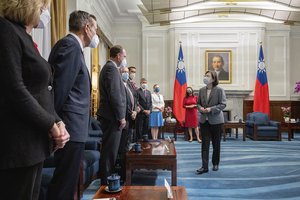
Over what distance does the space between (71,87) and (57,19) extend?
9.86 feet

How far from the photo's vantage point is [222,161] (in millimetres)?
5832

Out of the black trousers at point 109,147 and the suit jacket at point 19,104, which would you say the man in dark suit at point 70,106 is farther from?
the black trousers at point 109,147

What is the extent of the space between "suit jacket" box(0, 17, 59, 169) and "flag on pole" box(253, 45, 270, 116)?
10.2m

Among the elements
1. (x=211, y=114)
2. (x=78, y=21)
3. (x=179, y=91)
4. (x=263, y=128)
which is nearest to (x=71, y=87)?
(x=78, y=21)

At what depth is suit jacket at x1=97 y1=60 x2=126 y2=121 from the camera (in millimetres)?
3355

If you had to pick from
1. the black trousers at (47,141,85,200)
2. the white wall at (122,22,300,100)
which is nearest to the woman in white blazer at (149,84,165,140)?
the white wall at (122,22,300,100)

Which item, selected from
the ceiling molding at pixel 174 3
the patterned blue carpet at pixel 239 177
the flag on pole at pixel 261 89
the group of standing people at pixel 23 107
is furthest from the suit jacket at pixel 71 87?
the flag on pole at pixel 261 89

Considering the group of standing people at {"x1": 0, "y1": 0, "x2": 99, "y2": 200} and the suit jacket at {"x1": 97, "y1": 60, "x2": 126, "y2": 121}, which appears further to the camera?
the suit jacket at {"x1": 97, "y1": 60, "x2": 126, "y2": 121}

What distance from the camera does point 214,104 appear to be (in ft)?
15.4

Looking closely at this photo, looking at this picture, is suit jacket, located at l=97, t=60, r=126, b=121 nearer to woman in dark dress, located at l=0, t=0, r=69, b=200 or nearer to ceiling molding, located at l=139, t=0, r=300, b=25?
woman in dark dress, located at l=0, t=0, r=69, b=200

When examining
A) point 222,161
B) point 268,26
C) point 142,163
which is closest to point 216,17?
point 268,26

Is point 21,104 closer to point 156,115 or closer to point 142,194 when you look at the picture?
point 142,194

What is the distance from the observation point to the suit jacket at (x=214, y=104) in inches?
182

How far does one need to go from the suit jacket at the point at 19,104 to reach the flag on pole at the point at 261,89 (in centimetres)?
1016
